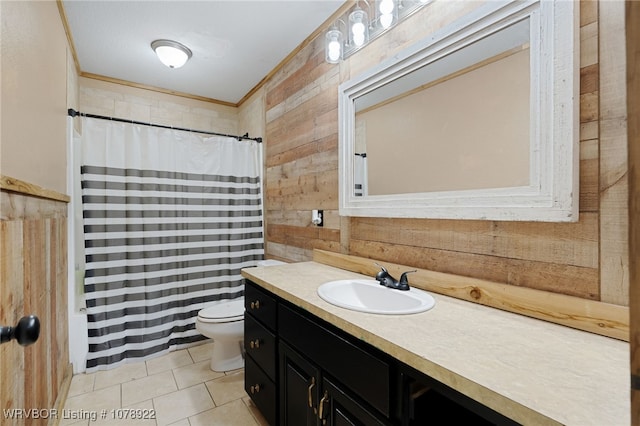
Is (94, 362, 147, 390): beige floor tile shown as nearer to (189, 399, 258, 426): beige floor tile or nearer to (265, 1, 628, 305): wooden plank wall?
(189, 399, 258, 426): beige floor tile

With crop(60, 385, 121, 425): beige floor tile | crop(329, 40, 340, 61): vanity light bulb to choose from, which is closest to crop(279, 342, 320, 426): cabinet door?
crop(60, 385, 121, 425): beige floor tile

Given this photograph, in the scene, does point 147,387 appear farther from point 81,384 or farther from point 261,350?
point 261,350

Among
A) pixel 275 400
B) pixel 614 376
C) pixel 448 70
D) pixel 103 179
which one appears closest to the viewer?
pixel 614 376

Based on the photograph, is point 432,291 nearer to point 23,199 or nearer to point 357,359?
point 357,359

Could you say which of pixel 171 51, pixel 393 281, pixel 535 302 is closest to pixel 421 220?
pixel 393 281

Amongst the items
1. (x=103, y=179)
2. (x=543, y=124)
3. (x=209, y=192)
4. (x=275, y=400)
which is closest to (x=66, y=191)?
(x=103, y=179)

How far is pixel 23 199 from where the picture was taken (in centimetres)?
115

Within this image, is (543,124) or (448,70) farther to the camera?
(448,70)

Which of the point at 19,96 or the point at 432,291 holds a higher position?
the point at 19,96

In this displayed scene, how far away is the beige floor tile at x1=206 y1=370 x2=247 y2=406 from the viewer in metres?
1.88

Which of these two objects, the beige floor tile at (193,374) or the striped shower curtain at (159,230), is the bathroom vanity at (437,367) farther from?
the striped shower curtain at (159,230)

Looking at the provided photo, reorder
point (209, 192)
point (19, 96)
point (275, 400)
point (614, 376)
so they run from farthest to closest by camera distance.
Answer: point (209, 192)
point (275, 400)
point (19, 96)
point (614, 376)

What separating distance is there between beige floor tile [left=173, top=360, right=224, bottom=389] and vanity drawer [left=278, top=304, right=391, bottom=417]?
1.11 metres

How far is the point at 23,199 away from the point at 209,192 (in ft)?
4.91
